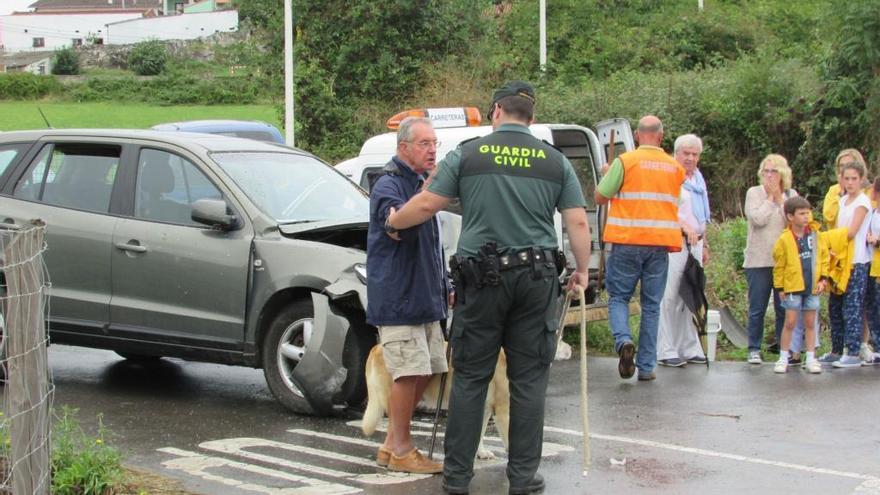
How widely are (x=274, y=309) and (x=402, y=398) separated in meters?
1.92

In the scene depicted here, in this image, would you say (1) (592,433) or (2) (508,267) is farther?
(1) (592,433)

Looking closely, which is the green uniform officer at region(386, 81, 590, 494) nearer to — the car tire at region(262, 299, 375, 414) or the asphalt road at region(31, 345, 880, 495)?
the asphalt road at region(31, 345, 880, 495)

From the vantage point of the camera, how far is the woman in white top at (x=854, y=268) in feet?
31.7

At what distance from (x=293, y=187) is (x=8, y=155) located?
232 centimetres

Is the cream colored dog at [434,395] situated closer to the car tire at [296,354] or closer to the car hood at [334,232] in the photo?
the car tire at [296,354]

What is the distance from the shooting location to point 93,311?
870cm

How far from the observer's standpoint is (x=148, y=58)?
238 ft

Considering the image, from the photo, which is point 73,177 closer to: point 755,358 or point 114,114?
point 755,358

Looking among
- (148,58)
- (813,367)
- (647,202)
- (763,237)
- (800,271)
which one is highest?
(148,58)

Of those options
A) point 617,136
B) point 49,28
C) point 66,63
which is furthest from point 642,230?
point 49,28

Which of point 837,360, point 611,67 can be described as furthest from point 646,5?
point 837,360

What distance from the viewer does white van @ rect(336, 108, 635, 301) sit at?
10.9 m

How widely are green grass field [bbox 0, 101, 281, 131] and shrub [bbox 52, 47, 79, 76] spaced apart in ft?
46.9

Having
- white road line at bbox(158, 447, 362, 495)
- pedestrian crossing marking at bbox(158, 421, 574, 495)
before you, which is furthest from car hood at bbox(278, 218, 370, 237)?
white road line at bbox(158, 447, 362, 495)
